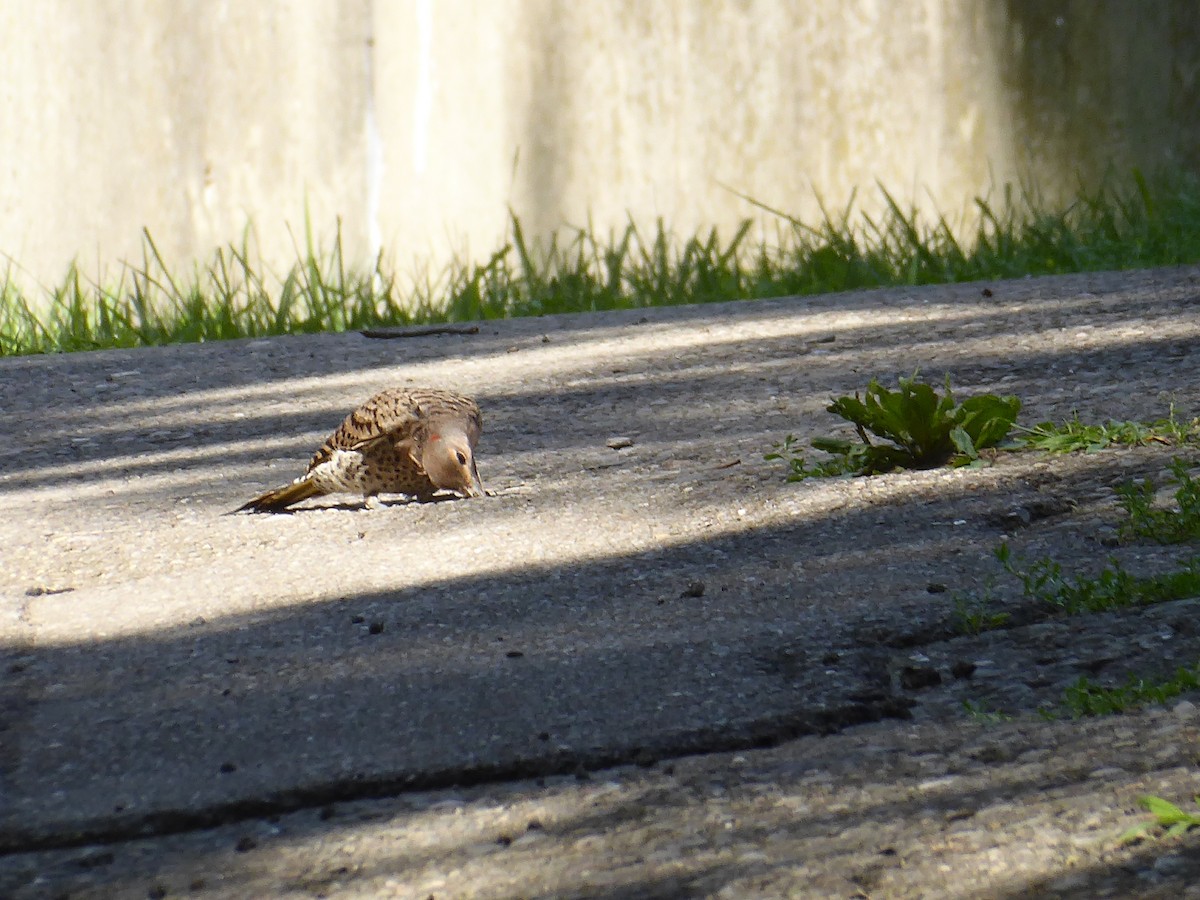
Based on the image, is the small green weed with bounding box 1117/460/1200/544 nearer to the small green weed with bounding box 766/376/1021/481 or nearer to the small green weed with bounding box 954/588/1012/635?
the small green weed with bounding box 954/588/1012/635

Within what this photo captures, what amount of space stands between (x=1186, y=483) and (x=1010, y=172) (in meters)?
4.86

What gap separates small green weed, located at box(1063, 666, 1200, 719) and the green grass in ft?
14.0

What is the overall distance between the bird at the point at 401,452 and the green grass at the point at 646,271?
281cm

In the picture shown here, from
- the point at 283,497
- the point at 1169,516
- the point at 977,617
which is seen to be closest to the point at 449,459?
the point at 283,497

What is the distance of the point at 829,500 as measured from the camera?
121 inches

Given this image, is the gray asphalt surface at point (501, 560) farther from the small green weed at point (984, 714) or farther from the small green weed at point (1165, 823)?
the small green weed at point (1165, 823)

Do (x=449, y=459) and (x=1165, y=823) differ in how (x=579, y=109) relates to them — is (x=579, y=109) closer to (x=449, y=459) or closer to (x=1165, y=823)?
(x=449, y=459)

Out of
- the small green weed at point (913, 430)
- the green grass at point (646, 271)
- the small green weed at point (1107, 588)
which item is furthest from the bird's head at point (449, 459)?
the green grass at point (646, 271)

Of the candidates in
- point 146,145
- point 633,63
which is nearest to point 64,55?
point 146,145

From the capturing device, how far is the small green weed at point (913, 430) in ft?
10.6

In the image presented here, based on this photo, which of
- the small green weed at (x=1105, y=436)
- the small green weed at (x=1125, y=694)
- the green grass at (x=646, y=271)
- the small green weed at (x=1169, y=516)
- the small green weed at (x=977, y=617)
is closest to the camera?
the small green weed at (x=1125, y=694)

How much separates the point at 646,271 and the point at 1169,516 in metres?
4.26

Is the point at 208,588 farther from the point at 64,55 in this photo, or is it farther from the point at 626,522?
the point at 64,55

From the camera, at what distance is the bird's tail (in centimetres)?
335
